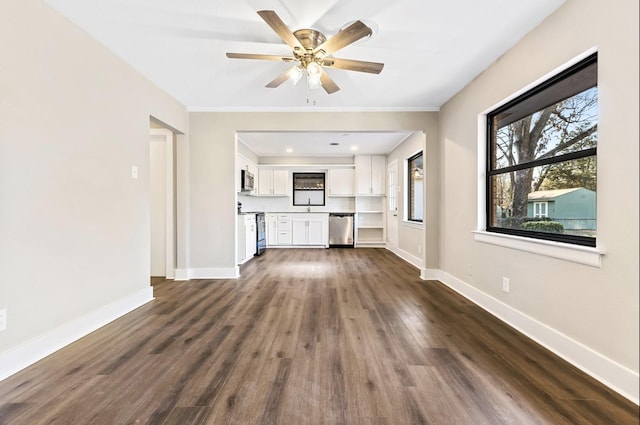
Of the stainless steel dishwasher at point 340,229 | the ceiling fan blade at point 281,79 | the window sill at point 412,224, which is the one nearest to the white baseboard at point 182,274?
the ceiling fan blade at point 281,79

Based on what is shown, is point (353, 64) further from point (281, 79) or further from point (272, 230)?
point (272, 230)

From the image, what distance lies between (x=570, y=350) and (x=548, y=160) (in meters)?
1.27

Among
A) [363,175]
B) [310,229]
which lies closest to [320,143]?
[363,175]

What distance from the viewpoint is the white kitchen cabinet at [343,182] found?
295 inches

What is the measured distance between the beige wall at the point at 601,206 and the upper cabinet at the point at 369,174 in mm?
4491

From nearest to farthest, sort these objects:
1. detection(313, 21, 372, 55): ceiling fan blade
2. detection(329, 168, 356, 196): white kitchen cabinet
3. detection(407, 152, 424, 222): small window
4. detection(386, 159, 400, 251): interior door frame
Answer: detection(313, 21, 372, 55): ceiling fan blade
detection(407, 152, 424, 222): small window
detection(386, 159, 400, 251): interior door frame
detection(329, 168, 356, 196): white kitchen cabinet

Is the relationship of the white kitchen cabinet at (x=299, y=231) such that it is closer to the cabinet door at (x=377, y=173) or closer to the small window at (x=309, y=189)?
the small window at (x=309, y=189)

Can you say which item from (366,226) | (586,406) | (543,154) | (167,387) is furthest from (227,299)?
(366,226)

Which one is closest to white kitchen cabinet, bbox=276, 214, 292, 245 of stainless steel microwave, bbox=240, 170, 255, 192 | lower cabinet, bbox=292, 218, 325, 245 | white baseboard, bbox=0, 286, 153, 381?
lower cabinet, bbox=292, 218, 325, 245

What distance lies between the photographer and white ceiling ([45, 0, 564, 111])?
203 centimetres

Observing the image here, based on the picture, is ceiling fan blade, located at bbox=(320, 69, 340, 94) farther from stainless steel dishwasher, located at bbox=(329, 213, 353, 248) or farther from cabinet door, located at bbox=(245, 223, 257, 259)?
stainless steel dishwasher, located at bbox=(329, 213, 353, 248)

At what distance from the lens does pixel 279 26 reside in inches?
77.0

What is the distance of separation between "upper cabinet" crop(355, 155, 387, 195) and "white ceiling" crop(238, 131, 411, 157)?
0.24m

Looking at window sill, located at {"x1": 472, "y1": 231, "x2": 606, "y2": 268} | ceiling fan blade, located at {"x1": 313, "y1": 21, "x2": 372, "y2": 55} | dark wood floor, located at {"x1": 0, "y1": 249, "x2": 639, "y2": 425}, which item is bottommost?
dark wood floor, located at {"x1": 0, "y1": 249, "x2": 639, "y2": 425}
